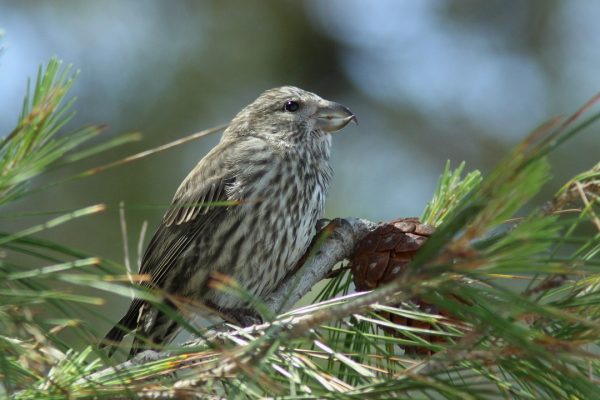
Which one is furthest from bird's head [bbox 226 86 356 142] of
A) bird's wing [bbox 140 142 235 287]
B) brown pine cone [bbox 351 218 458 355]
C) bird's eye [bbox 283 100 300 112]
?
brown pine cone [bbox 351 218 458 355]

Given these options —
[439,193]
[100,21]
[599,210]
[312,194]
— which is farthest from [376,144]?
Answer: [599,210]

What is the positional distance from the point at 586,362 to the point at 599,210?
462mm

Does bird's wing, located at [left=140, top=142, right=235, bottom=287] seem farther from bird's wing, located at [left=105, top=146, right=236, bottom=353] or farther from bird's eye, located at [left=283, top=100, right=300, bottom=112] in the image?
bird's eye, located at [left=283, top=100, right=300, bottom=112]

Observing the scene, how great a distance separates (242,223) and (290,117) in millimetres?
1072

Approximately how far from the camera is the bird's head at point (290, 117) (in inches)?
191

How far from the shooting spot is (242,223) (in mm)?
4168

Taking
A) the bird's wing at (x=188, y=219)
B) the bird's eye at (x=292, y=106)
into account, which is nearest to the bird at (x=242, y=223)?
the bird's wing at (x=188, y=219)

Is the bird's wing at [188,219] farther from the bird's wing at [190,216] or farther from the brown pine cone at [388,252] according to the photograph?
the brown pine cone at [388,252]

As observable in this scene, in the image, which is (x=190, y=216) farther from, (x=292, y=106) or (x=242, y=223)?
(x=292, y=106)

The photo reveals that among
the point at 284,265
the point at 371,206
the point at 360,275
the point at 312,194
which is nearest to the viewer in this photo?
the point at 360,275

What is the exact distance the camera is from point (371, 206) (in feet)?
22.5

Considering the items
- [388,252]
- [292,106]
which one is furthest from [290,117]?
[388,252]

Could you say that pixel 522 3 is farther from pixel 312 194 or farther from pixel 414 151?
pixel 312 194

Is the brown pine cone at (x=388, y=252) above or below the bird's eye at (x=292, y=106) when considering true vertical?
below
